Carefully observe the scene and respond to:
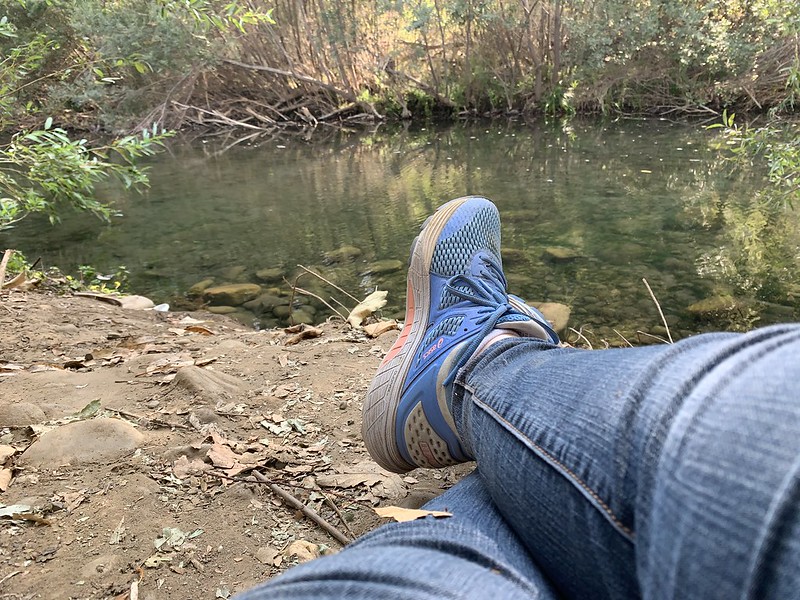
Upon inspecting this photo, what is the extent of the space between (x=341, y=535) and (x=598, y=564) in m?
0.64

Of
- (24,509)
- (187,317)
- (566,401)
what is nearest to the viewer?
(566,401)

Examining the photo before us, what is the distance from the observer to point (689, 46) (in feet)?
28.9

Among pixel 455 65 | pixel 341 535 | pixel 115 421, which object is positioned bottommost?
pixel 341 535

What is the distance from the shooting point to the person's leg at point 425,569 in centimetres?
53

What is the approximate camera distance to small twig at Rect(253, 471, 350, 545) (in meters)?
1.09

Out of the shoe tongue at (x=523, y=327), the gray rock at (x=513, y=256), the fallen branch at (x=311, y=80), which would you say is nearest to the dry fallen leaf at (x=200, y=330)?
the shoe tongue at (x=523, y=327)

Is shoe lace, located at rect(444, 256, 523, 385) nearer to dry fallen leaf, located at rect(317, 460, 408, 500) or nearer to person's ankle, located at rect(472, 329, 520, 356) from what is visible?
person's ankle, located at rect(472, 329, 520, 356)

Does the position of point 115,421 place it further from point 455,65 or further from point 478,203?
point 455,65

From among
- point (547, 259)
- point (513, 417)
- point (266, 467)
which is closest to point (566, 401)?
point (513, 417)

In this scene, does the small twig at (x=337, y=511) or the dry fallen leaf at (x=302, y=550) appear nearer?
the dry fallen leaf at (x=302, y=550)

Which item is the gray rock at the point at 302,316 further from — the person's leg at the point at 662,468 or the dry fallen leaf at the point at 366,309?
the person's leg at the point at 662,468

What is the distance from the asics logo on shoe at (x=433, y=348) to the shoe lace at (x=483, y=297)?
94 mm

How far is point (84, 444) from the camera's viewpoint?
124 cm

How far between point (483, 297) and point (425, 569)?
934 mm
